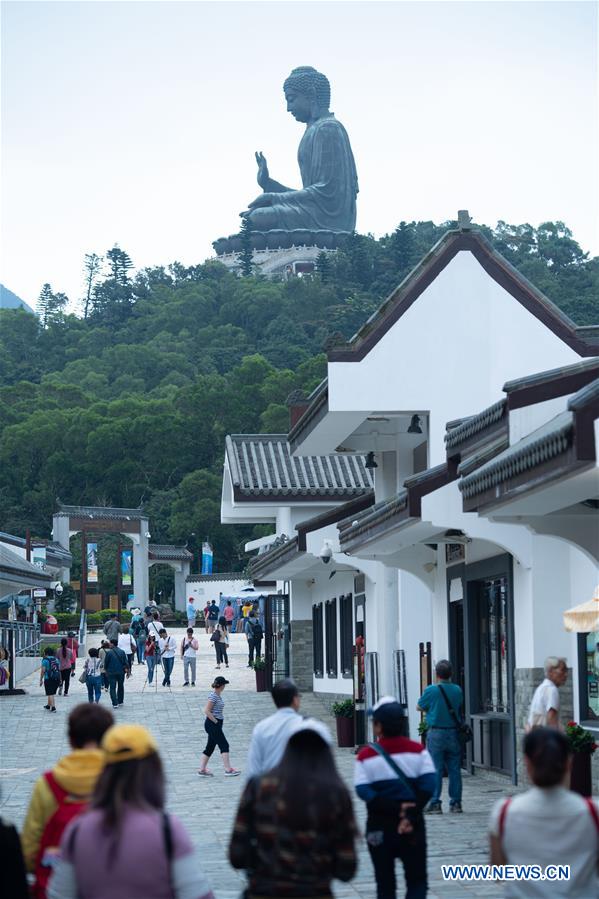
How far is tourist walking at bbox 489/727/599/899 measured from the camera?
533 cm

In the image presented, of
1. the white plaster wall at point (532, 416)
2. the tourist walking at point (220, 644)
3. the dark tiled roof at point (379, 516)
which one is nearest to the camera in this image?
the white plaster wall at point (532, 416)

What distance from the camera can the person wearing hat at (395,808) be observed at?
7.66 meters

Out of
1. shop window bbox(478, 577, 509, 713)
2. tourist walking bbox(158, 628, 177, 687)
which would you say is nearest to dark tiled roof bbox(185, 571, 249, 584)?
tourist walking bbox(158, 628, 177, 687)

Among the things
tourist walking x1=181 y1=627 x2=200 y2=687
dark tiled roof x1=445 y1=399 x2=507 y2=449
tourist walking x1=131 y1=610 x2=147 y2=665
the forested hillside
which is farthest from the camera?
the forested hillside

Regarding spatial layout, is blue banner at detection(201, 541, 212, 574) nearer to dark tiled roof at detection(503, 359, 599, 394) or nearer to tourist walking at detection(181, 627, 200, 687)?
tourist walking at detection(181, 627, 200, 687)

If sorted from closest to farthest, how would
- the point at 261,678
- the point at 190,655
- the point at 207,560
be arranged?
the point at 261,678
the point at 190,655
the point at 207,560

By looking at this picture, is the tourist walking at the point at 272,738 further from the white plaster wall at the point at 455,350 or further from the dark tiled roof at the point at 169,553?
the dark tiled roof at the point at 169,553

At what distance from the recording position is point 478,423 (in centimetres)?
1652

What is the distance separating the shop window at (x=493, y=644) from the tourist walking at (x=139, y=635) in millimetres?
25304

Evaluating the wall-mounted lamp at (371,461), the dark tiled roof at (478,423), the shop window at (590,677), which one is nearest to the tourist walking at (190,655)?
the wall-mounted lamp at (371,461)

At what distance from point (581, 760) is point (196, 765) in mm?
8321

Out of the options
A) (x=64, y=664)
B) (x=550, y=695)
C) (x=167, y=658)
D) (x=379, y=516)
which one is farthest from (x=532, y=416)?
(x=167, y=658)

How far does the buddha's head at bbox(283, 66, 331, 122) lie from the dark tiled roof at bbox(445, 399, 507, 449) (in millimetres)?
122081

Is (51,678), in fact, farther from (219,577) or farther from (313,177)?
(313,177)
